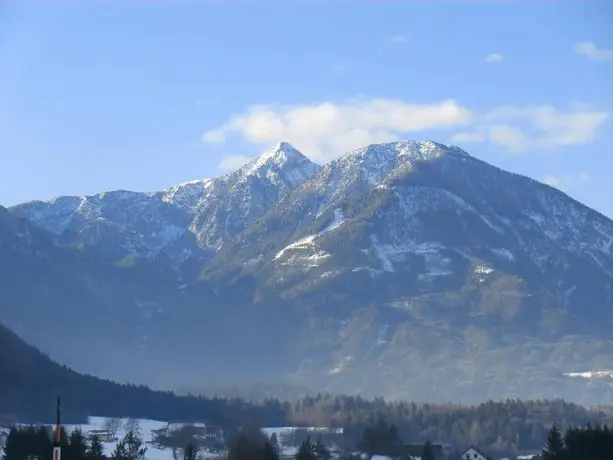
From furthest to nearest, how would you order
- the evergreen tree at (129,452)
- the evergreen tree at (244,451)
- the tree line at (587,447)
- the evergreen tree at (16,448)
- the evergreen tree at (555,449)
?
the evergreen tree at (129,452) < the evergreen tree at (555,449) < the evergreen tree at (244,451) < the evergreen tree at (16,448) < the tree line at (587,447)

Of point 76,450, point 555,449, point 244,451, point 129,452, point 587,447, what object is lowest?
point 587,447

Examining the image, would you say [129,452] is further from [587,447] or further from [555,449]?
[587,447]

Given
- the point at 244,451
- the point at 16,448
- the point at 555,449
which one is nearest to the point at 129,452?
the point at 244,451

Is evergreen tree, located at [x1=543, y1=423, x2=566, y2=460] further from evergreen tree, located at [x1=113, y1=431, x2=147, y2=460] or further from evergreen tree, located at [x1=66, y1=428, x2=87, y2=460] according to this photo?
evergreen tree, located at [x1=66, y1=428, x2=87, y2=460]

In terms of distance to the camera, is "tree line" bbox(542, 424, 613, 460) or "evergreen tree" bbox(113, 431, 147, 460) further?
"evergreen tree" bbox(113, 431, 147, 460)

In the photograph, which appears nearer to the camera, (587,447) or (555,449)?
(587,447)

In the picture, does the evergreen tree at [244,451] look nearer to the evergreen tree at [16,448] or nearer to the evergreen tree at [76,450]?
the evergreen tree at [76,450]

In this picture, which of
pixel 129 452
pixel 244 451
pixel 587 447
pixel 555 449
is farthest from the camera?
pixel 129 452

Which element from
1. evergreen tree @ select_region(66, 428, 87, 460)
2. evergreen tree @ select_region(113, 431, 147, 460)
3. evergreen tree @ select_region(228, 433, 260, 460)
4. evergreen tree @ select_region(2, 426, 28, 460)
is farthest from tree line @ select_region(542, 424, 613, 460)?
evergreen tree @ select_region(2, 426, 28, 460)

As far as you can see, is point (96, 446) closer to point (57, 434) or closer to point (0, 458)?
point (0, 458)

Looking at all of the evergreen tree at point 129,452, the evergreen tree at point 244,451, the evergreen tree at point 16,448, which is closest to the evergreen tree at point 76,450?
the evergreen tree at point 16,448

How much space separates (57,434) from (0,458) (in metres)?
82.2

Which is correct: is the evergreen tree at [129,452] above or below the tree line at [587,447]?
above

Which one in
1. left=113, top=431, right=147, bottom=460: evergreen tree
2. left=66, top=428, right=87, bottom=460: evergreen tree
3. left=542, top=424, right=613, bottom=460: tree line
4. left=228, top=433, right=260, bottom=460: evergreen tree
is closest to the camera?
left=66, top=428, right=87, bottom=460: evergreen tree
